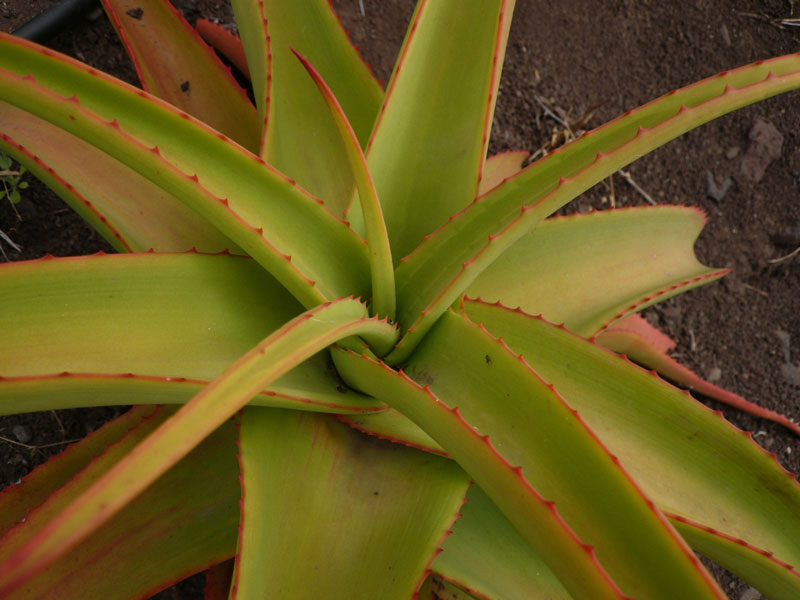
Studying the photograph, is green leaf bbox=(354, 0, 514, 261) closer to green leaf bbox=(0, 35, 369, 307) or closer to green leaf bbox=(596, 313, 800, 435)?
green leaf bbox=(0, 35, 369, 307)

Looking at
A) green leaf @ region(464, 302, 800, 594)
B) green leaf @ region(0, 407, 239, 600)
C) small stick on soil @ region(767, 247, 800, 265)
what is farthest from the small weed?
small stick on soil @ region(767, 247, 800, 265)

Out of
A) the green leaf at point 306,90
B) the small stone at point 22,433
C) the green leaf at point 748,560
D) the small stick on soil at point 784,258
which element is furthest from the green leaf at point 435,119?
the small stick on soil at point 784,258

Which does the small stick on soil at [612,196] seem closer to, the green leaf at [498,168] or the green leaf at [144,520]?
the green leaf at [498,168]

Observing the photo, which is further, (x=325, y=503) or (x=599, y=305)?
(x=599, y=305)

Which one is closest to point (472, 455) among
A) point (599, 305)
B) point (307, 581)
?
point (307, 581)

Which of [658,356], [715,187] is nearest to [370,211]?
[658,356]

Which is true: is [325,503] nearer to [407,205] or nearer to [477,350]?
[477,350]

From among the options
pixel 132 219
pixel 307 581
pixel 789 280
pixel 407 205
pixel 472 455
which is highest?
pixel 789 280
